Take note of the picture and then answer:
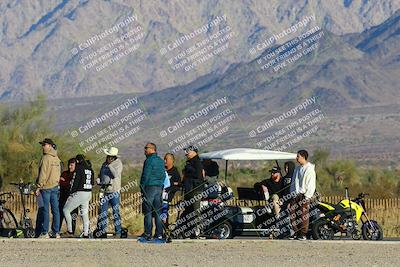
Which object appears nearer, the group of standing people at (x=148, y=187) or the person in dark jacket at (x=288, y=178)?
the group of standing people at (x=148, y=187)

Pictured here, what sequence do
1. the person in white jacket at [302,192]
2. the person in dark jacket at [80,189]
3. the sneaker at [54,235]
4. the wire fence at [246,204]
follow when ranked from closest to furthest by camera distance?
the person in white jacket at [302,192]
the person in dark jacket at [80,189]
the sneaker at [54,235]
the wire fence at [246,204]

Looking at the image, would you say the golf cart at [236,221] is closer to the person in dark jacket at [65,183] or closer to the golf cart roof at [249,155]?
the golf cart roof at [249,155]

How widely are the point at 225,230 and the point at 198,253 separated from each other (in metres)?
3.73

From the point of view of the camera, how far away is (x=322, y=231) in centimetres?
2247

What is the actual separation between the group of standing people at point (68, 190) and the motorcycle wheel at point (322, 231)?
→ 10.9 feet

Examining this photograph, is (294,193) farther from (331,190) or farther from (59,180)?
(331,190)

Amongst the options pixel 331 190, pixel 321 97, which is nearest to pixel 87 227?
pixel 331 190

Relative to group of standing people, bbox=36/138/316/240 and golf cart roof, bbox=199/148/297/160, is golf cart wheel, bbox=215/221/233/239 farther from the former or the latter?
golf cart roof, bbox=199/148/297/160

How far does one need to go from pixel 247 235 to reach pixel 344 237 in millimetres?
1664

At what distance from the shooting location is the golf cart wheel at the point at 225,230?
22891 mm

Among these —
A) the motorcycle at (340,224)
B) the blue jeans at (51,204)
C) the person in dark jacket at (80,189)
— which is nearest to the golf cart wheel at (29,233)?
the blue jeans at (51,204)

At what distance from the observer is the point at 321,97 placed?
190 metres

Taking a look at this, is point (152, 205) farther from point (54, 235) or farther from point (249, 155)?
point (249, 155)

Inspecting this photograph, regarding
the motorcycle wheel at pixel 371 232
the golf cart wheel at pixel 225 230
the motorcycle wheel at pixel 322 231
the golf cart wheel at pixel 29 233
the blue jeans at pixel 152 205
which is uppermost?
the golf cart wheel at pixel 29 233
